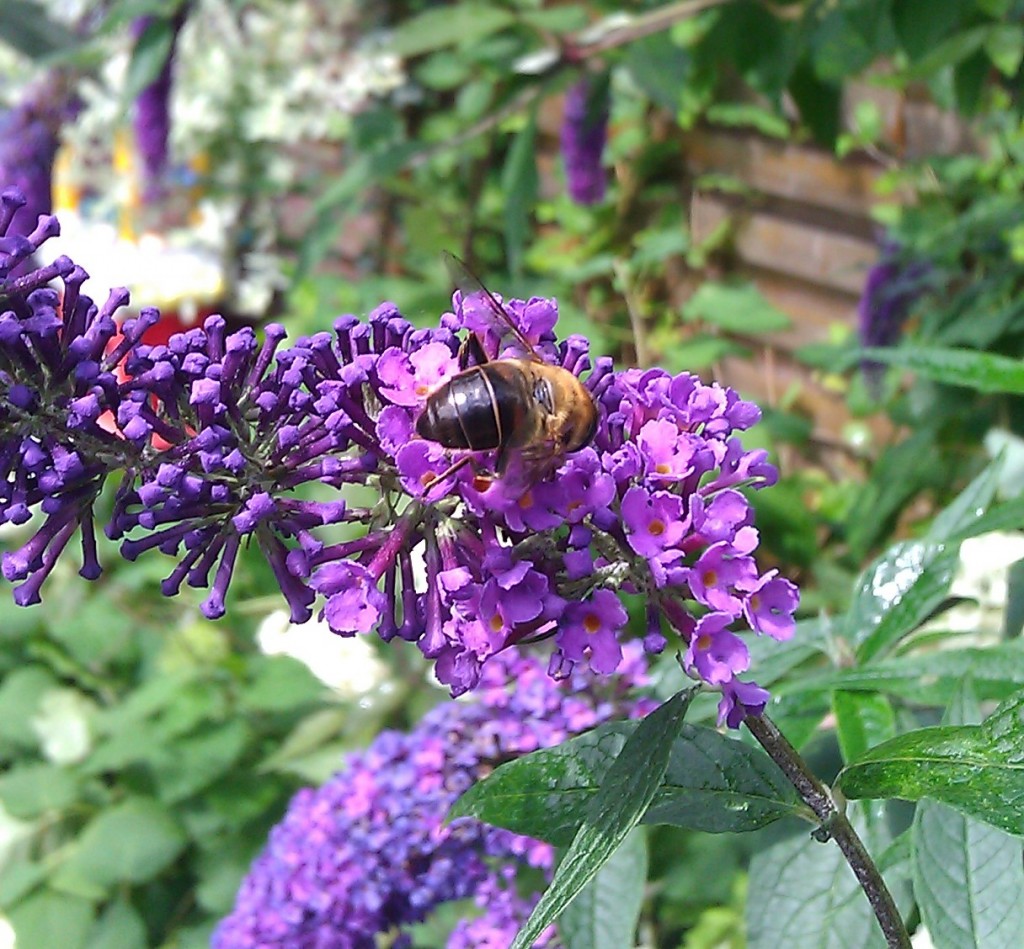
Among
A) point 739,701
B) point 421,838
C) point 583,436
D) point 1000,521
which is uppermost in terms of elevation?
point 583,436

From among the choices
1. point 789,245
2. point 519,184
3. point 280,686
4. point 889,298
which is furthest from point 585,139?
point 280,686

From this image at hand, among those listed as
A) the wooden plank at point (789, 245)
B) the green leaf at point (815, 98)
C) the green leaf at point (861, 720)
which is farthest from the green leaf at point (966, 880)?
the wooden plank at point (789, 245)

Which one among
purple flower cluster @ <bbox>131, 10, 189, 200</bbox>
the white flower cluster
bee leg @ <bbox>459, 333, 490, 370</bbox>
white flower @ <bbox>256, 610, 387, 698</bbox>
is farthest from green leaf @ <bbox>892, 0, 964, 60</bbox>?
the white flower cluster

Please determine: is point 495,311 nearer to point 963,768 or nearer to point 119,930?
point 963,768

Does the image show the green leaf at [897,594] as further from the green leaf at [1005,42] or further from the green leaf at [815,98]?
the green leaf at [815,98]

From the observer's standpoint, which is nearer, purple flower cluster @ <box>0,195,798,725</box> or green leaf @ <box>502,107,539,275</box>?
purple flower cluster @ <box>0,195,798,725</box>

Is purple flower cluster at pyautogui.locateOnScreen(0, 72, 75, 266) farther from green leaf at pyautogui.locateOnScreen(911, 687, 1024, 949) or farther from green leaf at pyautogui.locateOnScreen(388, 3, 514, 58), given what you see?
green leaf at pyautogui.locateOnScreen(911, 687, 1024, 949)
